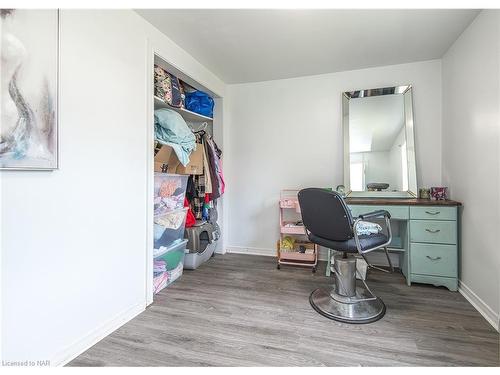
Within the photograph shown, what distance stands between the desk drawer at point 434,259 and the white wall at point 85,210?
92.0 inches

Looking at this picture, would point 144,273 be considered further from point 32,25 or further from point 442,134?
point 442,134

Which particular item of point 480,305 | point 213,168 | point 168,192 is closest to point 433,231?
point 480,305

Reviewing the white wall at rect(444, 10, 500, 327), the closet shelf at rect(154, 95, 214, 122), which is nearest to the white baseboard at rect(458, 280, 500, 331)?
the white wall at rect(444, 10, 500, 327)

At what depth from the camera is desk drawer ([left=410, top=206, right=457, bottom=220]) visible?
216cm

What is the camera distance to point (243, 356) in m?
1.42

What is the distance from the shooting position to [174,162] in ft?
8.43

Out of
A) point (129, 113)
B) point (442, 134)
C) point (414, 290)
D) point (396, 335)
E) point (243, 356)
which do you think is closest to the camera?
point (243, 356)

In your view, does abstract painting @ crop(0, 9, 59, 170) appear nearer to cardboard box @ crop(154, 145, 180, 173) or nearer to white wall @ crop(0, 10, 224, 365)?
white wall @ crop(0, 10, 224, 365)

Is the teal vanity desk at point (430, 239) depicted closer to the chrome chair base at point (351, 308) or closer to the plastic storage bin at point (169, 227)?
the chrome chair base at point (351, 308)

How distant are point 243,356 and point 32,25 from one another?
6.53 ft

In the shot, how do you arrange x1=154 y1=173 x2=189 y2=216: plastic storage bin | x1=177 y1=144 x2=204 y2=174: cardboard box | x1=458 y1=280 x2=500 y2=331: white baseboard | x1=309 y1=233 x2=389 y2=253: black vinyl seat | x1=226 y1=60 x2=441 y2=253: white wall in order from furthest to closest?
x1=226 y1=60 x2=441 y2=253: white wall, x1=177 y1=144 x2=204 y2=174: cardboard box, x1=154 y1=173 x2=189 y2=216: plastic storage bin, x1=309 y1=233 x2=389 y2=253: black vinyl seat, x1=458 y1=280 x2=500 y2=331: white baseboard

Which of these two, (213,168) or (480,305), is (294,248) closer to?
(213,168)

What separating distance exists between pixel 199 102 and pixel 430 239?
2.70 meters

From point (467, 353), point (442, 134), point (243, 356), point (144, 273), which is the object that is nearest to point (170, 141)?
point (144, 273)
